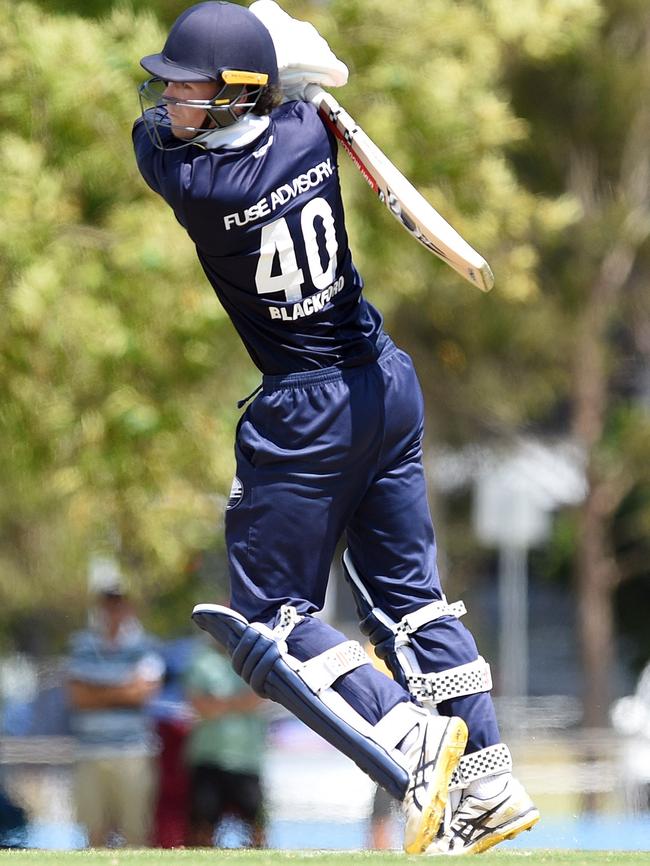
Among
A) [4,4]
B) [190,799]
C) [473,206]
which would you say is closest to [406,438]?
[190,799]

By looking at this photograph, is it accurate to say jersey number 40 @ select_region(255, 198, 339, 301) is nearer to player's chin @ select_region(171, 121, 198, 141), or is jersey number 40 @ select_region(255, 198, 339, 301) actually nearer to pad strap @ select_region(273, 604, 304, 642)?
player's chin @ select_region(171, 121, 198, 141)

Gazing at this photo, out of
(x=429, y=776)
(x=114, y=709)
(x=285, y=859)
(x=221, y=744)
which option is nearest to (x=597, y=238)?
(x=114, y=709)

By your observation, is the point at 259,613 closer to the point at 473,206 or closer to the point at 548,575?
the point at 473,206

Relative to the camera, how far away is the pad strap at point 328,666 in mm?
4605

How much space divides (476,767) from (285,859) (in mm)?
700

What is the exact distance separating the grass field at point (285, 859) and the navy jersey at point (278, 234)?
1235 millimetres

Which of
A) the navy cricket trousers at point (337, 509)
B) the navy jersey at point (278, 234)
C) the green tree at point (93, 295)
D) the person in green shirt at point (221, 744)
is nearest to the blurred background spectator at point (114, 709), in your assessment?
the person in green shirt at point (221, 744)

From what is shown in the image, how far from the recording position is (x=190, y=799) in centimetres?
868

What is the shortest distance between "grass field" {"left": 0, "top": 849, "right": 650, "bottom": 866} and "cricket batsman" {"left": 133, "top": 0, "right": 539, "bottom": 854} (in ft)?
0.69

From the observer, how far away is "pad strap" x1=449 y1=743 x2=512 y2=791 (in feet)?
16.0

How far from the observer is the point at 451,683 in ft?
15.9

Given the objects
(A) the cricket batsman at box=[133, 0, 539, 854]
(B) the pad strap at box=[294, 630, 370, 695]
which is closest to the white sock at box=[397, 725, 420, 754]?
(A) the cricket batsman at box=[133, 0, 539, 854]

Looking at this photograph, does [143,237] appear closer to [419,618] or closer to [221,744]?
[221,744]

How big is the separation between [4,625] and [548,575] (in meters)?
7.86
